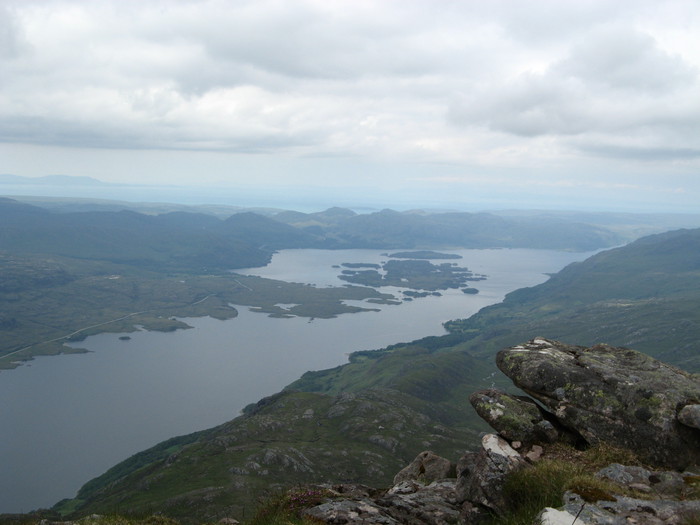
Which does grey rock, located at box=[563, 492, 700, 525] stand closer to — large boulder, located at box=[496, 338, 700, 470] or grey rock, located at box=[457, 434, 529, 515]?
grey rock, located at box=[457, 434, 529, 515]

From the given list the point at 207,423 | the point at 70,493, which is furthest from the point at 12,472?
the point at 207,423

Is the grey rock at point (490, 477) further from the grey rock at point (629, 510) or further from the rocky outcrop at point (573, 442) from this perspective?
the grey rock at point (629, 510)

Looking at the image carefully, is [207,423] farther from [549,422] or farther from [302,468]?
[549,422]

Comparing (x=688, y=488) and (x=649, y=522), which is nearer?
(x=649, y=522)

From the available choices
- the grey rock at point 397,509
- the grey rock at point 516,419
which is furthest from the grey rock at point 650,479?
the grey rock at point 397,509

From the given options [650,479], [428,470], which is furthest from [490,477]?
[428,470]

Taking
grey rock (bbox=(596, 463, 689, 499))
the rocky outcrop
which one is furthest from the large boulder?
grey rock (bbox=(596, 463, 689, 499))

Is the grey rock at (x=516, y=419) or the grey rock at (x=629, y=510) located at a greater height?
the grey rock at (x=629, y=510)
